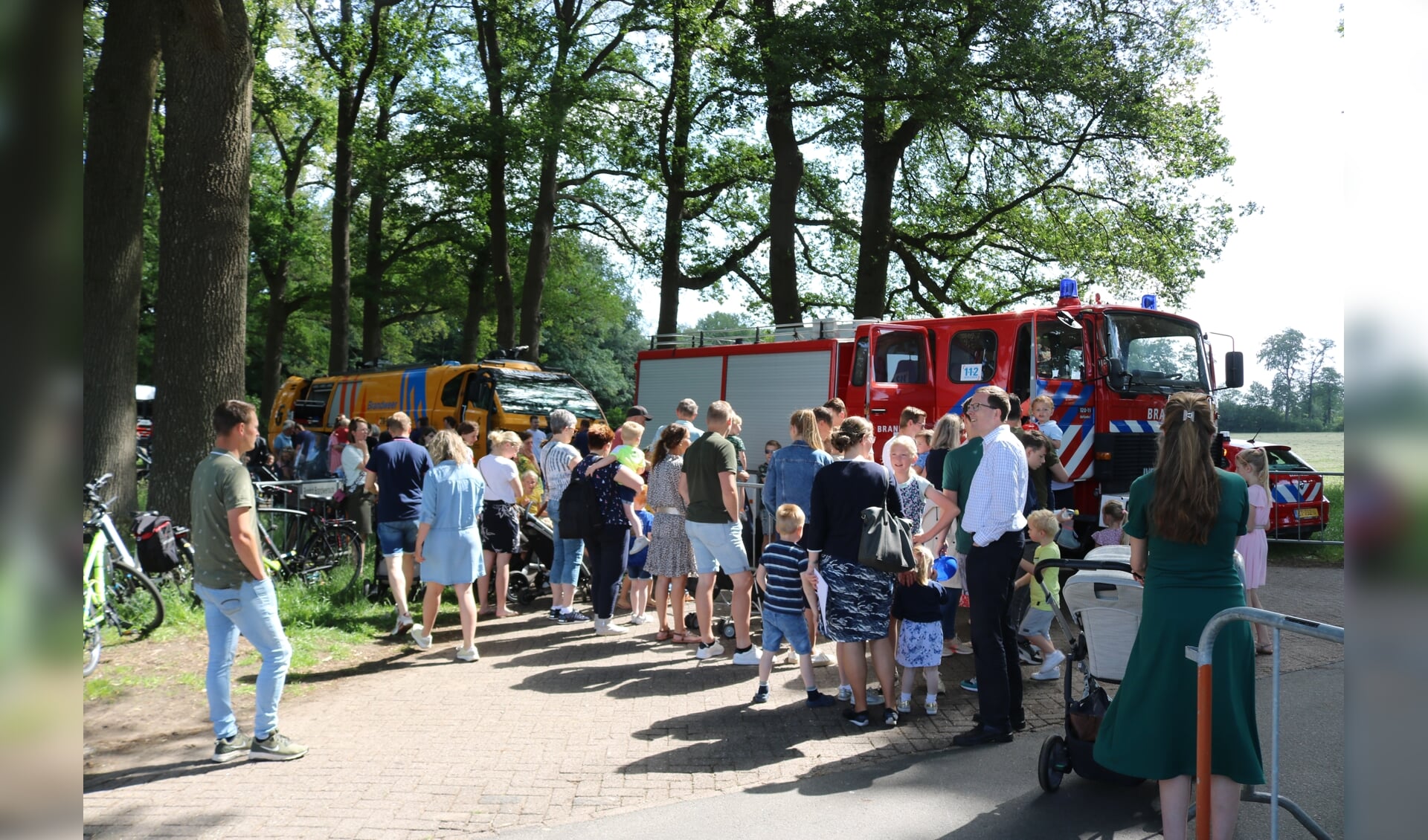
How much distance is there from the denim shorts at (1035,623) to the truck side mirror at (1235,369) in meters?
6.85

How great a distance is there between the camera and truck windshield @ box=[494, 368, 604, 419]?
59.1ft

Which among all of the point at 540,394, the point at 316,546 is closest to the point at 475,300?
the point at 540,394

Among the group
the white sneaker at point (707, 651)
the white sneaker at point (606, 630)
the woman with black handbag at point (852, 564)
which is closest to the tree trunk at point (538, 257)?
the white sneaker at point (606, 630)

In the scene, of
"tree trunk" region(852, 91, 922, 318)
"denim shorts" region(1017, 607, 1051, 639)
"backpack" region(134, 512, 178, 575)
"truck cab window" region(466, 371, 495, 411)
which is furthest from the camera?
"tree trunk" region(852, 91, 922, 318)

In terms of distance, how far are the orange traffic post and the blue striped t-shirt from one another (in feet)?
10.2

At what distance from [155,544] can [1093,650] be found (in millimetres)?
7063

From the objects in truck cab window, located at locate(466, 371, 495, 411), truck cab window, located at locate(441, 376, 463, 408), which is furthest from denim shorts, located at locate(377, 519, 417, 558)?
truck cab window, located at locate(441, 376, 463, 408)

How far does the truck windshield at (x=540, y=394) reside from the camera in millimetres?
18000

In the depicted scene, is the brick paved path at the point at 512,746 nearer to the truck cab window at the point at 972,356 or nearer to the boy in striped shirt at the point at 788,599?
the boy in striped shirt at the point at 788,599

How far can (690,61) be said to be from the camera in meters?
24.3

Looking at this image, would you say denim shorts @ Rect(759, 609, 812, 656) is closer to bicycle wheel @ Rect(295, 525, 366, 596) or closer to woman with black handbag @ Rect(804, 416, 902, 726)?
woman with black handbag @ Rect(804, 416, 902, 726)

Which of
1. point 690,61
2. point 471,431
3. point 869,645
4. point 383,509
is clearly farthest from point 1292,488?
point 690,61

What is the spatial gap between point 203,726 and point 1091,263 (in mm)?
20512

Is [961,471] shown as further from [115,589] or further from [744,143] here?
[744,143]
